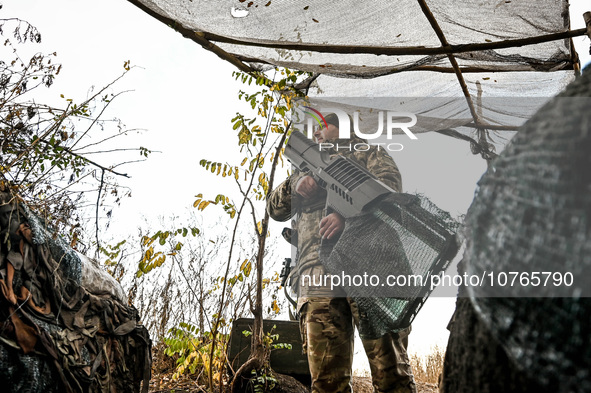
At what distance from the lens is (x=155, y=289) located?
5395 mm

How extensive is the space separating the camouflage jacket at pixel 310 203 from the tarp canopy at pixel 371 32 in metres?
0.52

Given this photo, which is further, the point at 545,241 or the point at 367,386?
the point at 367,386

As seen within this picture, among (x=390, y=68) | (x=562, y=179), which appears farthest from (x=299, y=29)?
(x=562, y=179)

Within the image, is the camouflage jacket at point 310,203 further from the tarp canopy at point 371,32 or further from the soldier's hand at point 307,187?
the tarp canopy at point 371,32

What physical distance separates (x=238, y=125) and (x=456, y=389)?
114 inches

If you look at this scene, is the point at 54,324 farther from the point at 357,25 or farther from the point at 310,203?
the point at 357,25

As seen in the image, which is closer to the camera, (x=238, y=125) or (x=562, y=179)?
(x=562, y=179)

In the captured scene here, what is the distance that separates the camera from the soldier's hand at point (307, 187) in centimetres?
252

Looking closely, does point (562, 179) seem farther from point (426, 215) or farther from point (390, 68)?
point (390, 68)

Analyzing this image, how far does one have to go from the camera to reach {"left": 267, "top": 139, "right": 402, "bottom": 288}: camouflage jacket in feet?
8.21

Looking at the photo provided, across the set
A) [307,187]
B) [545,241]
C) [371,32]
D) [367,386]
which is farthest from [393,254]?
[367,386]

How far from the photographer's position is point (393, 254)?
177 cm

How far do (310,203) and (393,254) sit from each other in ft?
3.07

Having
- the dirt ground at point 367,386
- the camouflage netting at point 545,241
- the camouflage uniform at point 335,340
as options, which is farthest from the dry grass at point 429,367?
the camouflage netting at point 545,241
